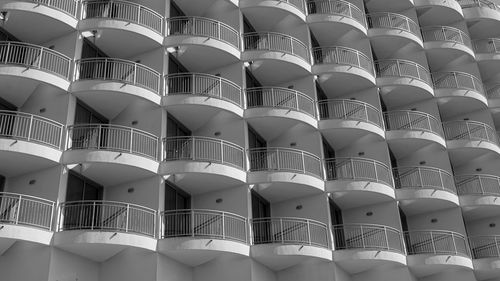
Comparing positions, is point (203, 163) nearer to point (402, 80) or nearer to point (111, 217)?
point (111, 217)

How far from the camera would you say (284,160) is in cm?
2855

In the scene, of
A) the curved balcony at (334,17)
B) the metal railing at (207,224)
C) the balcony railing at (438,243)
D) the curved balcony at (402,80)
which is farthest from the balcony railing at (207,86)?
the balcony railing at (438,243)

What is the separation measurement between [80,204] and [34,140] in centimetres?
301

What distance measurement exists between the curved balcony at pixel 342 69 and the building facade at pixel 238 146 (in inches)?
3.7

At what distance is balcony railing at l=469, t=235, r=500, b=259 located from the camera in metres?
31.3

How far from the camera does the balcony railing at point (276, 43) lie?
30.8 m

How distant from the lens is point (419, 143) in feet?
105

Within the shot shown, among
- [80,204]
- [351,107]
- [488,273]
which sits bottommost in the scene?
[488,273]

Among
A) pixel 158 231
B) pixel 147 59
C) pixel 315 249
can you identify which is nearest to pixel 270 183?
pixel 315 249

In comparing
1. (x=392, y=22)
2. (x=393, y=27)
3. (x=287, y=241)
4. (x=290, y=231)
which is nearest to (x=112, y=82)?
(x=287, y=241)

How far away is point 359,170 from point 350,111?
3.71 m

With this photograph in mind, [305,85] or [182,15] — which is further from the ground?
[182,15]

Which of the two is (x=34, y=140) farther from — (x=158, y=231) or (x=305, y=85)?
(x=305, y=85)

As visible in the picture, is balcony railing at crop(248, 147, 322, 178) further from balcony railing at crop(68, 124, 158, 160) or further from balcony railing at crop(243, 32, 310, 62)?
balcony railing at crop(243, 32, 310, 62)
